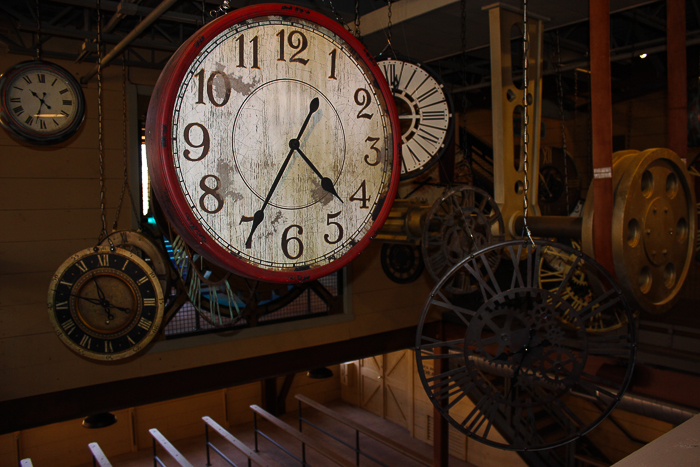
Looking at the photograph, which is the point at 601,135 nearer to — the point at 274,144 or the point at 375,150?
the point at 375,150

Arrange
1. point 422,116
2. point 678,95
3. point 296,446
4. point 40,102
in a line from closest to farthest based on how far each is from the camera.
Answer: point 678,95, point 422,116, point 40,102, point 296,446

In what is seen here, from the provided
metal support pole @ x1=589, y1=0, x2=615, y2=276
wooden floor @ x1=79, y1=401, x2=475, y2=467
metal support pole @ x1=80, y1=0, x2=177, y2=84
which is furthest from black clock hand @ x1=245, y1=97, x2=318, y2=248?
wooden floor @ x1=79, y1=401, x2=475, y2=467

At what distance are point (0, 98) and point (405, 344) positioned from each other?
5.55 metres

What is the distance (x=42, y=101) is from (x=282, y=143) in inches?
140

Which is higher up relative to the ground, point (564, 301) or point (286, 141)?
point (286, 141)

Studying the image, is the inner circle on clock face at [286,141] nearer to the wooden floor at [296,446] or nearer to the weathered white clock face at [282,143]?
the weathered white clock face at [282,143]

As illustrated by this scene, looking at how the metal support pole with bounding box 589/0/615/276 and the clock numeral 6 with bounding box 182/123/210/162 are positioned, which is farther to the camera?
the metal support pole with bounding box 589/0/615/276

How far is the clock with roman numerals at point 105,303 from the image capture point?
3.17 metres

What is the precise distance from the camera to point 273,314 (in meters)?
6.02

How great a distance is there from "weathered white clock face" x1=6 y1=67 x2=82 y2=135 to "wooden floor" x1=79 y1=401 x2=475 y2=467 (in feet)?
22.0

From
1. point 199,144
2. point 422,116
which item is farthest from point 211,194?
point 422,116

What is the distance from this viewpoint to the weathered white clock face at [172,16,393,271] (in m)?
1.08

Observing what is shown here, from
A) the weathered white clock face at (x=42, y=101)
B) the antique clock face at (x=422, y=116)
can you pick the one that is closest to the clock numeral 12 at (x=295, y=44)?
the antique clock face at (x=422, y=116)

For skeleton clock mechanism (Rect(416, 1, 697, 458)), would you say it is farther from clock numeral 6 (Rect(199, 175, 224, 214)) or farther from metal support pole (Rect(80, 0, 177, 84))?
metal support pole (Rect(80, 0, 177, 84))
